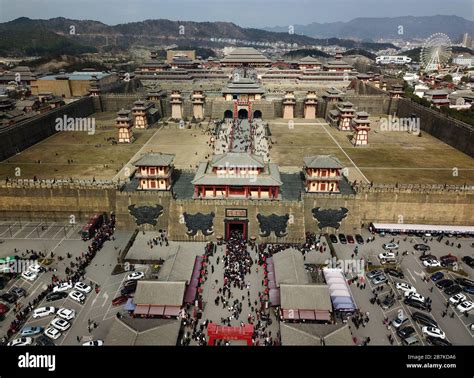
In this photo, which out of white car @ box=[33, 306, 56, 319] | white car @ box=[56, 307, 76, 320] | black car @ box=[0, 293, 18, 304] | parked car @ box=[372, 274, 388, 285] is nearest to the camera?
white car @ box=[56, 307, 76, 320]

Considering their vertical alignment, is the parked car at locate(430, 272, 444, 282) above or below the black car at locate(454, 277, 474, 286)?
above

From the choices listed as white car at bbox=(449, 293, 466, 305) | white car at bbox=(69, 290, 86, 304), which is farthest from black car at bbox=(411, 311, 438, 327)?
white car at bbox=(69, 290, 86, 304)

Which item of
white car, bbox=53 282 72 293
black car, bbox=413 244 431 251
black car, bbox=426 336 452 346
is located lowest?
black car, bbox=426 336 452 346

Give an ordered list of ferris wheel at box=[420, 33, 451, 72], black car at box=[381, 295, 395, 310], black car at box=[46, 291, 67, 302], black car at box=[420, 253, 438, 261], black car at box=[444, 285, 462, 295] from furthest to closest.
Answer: ferris wheel at box=[420, 33, 451, 72]
black car at box=[420, 253, 438, 261]
black car at box=[444, 285, 462, 295]
black car at box=[46, 291, 67, 302]
black car at box=[381, 295, 395, 310]

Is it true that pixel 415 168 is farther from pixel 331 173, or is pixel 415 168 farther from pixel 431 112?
pixel 431 112

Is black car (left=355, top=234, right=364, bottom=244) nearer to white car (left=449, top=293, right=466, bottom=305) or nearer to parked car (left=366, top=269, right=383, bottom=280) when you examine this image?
parked car (left=366, top=269, right=383, bottom=280)

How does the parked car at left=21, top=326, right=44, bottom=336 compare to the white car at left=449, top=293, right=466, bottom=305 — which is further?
the white car at left=449, top=293, right=466, bottom=305
